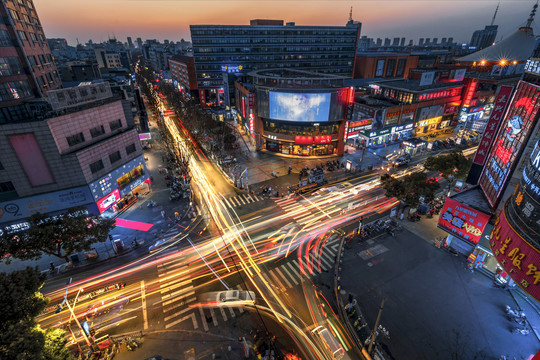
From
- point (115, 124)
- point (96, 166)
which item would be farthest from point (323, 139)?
point (96, 166)

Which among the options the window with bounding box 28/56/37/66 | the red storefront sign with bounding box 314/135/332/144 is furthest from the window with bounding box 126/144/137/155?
the red storefront sign with bounding box 314/135/332/144

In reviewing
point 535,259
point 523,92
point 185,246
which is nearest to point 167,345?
point 185,246

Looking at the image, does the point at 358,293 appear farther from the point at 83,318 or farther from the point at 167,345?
the point at 83,318

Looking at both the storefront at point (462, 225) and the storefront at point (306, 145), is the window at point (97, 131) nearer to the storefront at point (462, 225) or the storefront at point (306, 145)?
the storefront at point (306, 145)

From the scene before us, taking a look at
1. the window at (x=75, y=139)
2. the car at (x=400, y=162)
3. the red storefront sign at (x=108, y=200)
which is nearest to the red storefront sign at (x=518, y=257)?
the car at (x=400, y=162)

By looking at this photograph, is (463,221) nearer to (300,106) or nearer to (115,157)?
(300,106)

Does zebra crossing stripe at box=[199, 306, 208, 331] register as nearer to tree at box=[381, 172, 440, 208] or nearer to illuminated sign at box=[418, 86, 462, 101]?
tree at box=[381, 172, 440, 208]
